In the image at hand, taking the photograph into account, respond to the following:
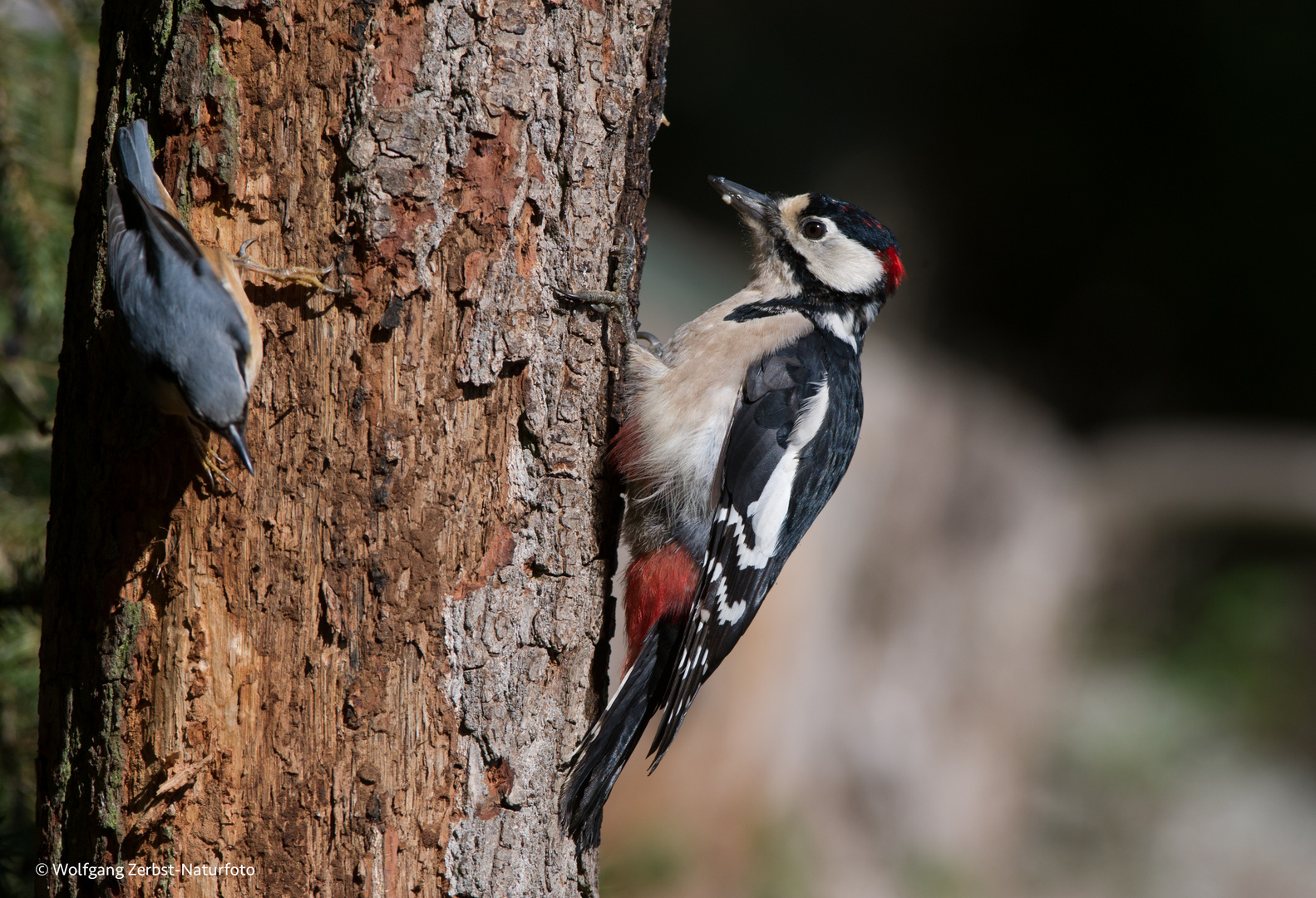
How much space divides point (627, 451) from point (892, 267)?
4.19 feet

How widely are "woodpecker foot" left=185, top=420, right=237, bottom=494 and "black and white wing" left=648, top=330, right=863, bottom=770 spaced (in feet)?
3.64

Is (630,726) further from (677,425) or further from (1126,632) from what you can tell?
(1126,632)

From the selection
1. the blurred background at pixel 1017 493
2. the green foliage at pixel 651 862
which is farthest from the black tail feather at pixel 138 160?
the blurred background at pixel 1017 493

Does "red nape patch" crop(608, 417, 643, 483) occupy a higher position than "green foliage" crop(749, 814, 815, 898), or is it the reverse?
"red nape patch" crop(608, 417, 643, 483)

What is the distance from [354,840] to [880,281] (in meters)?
2.14

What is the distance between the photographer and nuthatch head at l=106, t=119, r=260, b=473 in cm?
158

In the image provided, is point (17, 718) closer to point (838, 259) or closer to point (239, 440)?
point (239, 440)

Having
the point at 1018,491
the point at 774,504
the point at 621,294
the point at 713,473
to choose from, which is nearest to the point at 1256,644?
the point at 1018,491

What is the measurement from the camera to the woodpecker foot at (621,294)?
78.3 inches

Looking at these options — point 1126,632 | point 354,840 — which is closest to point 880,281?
point 354,840

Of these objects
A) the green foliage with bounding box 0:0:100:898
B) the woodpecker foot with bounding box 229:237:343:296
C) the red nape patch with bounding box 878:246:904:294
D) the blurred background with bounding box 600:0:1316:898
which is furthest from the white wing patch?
the blurred background with bounding box 600:0:1316:898

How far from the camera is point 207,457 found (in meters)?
1.72

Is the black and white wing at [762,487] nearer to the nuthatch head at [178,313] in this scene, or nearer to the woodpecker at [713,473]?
the woodpecker at [713,473]

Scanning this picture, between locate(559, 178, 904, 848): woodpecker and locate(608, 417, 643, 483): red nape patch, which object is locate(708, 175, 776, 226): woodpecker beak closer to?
locate(559, 178, 904, 848): woodpecker
